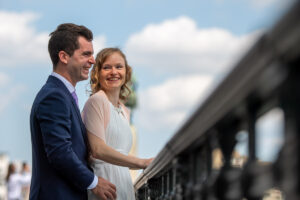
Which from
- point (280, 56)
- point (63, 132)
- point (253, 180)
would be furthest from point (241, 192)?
point (63, 132)

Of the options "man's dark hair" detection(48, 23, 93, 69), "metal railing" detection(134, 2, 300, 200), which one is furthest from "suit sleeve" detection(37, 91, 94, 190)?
"metal railing" detection(134, 2, 300, 200)

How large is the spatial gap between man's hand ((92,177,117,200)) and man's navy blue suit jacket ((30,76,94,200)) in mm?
96

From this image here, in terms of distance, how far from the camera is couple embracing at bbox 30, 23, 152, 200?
12.4ft

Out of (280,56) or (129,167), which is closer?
(280,56)

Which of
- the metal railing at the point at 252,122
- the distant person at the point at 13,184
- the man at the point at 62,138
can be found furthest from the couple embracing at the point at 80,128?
the distant person at the point at 13,184

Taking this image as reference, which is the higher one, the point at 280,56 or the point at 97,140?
the point at 97,140

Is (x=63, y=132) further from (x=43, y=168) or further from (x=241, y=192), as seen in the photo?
(x=241, y=192)

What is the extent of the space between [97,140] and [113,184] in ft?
1.10

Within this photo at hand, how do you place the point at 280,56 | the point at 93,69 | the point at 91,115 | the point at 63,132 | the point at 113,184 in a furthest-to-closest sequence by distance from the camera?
1. the point at 93,69
2. the point at 91,115
3. the point at 113,184
4. the point at 63,132
5. the point at 280,56

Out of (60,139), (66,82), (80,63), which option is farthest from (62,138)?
(80,63)

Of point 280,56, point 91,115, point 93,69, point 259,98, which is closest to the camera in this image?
point 280,56

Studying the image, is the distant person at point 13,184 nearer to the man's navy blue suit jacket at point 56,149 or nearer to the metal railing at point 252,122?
the man's navy blue suit jacket at point 56,149

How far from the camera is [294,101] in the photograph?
121cm

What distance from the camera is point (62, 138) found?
12.3 ft
